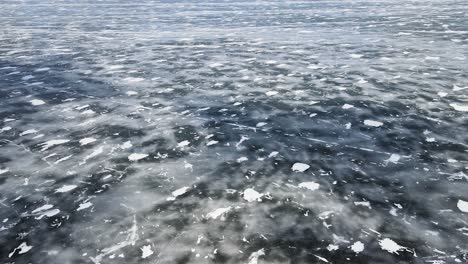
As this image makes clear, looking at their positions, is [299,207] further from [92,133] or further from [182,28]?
[182,28]

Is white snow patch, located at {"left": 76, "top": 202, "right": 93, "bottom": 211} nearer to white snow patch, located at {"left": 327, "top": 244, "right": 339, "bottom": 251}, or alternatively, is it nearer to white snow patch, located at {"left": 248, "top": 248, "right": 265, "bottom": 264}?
white snow patch, located at {"left": 248, "top": 248, "right": 265, "bottom": 264}

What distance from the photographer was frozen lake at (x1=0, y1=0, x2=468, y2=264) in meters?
2.72

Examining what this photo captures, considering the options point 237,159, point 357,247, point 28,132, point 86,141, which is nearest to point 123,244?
point 237,159

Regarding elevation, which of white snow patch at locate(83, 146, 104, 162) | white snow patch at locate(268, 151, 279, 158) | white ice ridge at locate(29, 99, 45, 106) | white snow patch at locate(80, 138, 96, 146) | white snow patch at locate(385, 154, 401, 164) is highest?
white ice ridge at locate(29, 99, 45, 106)

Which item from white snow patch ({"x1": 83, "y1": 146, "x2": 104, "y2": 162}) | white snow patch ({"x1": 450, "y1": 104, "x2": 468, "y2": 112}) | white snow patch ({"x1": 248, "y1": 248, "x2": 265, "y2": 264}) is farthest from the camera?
white snow patch ({"x1": 450, "y1": 104, "x2": 468, "y2": 112})

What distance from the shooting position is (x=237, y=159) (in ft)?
13.1

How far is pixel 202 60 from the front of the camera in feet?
29.4

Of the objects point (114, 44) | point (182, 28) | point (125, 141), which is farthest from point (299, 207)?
point (182, 28)

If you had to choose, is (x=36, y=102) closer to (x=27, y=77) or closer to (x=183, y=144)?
(x=27, y=77)

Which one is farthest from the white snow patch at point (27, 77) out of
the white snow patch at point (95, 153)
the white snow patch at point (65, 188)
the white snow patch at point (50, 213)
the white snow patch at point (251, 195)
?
the white snow patch at point (251, 195)

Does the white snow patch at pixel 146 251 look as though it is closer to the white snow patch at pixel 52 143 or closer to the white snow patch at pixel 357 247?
the white snow patch at pixel 357 247

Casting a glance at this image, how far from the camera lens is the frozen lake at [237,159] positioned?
8.93ft

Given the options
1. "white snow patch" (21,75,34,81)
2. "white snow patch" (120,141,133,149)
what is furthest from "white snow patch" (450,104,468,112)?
"white snow patch" (21,75,34,81)

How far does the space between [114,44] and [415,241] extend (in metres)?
10.6
